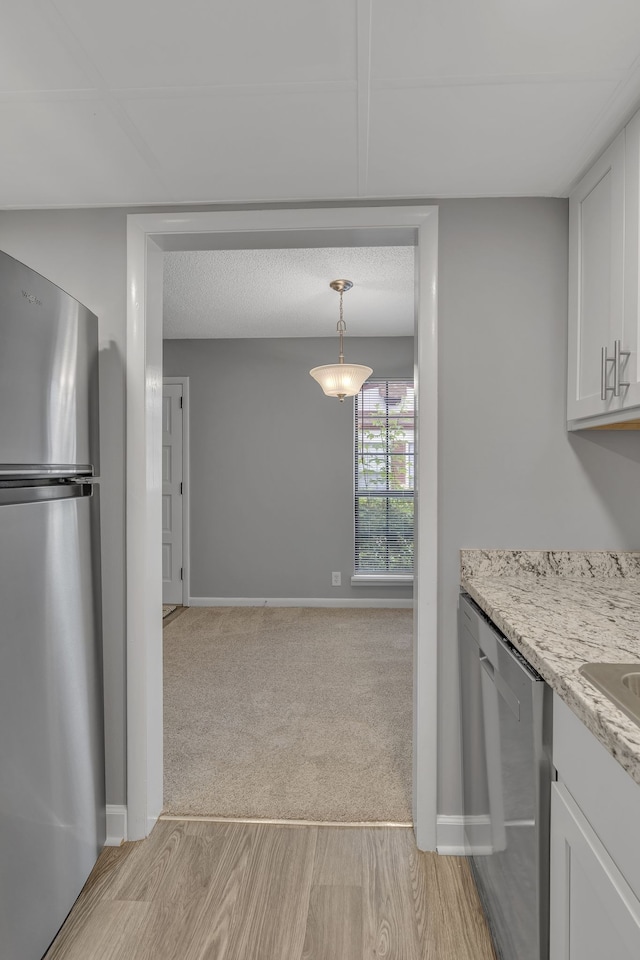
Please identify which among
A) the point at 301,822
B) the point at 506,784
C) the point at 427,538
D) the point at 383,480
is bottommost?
the point at 301,822

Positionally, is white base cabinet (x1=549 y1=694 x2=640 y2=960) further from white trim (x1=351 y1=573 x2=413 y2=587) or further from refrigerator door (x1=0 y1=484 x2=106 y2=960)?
white trim (x1=351 y1=573 x2=413 y2=587)

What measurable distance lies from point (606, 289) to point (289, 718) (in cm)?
240

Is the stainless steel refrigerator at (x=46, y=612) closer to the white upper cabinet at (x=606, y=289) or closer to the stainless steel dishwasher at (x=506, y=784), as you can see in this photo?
the stainless steel dishwasher at (x=506, y=784)

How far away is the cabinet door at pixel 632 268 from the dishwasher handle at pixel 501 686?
76 centimetres

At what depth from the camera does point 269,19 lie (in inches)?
44.8

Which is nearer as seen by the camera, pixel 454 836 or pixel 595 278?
pixel 595 278

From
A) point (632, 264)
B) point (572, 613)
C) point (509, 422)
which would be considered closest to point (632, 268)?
point (632, 264)

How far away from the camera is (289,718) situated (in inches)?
115

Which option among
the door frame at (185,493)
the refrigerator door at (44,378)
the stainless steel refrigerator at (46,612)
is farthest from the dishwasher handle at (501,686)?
the door frame at (185,493)

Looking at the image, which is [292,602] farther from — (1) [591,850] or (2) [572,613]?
(1) [591,850]

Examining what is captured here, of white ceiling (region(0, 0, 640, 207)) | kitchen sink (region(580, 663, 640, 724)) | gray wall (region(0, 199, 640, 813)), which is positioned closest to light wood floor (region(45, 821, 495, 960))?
gray wall (region(0, 199, 640, 813))

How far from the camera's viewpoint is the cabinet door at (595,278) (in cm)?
154

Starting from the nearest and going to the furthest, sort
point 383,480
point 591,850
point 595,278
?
point 591,850 → point 595,278 → point 383,480

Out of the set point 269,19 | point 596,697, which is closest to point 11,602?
point 596,697
